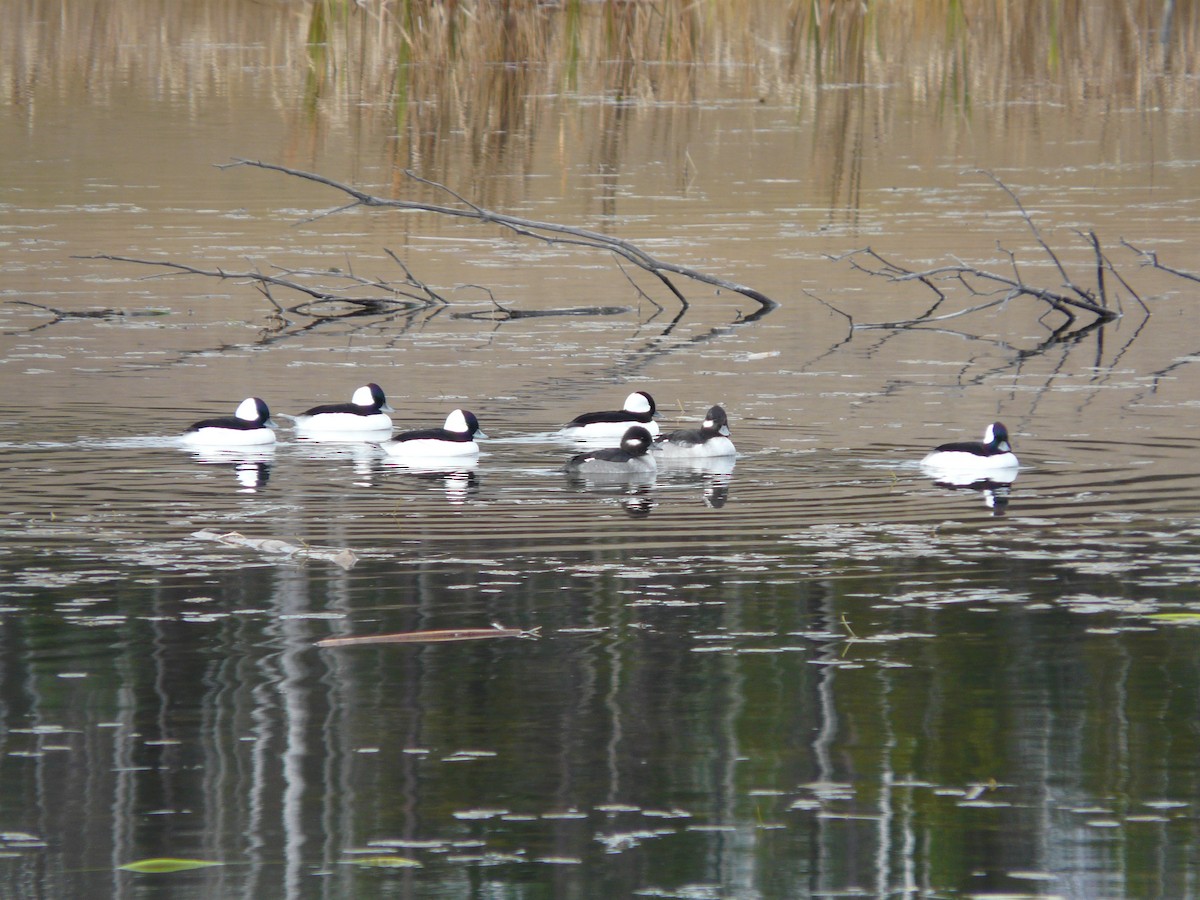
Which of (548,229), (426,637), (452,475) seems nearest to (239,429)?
(452,475)

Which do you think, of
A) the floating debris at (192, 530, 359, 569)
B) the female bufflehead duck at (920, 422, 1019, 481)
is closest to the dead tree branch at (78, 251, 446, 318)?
the female bufflehead duck at (920, 422, 1019, 481)

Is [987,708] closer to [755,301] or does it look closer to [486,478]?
[486,478]

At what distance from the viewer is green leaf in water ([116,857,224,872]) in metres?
5.95

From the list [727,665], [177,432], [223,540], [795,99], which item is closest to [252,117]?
[795,99]

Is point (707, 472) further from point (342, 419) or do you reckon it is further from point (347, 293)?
point (347, 293)

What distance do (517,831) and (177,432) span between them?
8554mm

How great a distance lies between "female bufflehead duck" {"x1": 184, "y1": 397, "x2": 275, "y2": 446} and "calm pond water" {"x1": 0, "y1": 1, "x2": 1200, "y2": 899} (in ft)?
0.62

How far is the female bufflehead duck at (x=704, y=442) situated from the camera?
13367 millimetres

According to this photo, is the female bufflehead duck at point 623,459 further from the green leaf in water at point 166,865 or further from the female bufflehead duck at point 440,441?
the green leaf in water at point 166,865

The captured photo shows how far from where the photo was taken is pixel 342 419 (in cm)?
1423

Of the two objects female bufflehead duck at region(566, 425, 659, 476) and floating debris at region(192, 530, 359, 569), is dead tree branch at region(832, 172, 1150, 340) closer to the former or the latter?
female bufflehead duck at region(566, 425, 659, 476)

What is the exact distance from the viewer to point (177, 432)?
14336 millimetres

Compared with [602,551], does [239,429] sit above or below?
above

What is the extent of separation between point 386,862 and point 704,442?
25.1 feet
